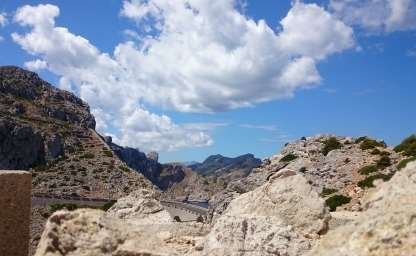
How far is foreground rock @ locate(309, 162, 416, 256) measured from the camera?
5.14m

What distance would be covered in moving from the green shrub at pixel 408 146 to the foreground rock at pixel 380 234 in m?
30.7

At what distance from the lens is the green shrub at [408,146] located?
117 feet

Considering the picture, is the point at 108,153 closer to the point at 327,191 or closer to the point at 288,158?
the point at 288,158

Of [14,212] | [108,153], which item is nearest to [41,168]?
[108,153]

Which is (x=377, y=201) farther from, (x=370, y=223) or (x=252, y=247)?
(x=252, y=247)

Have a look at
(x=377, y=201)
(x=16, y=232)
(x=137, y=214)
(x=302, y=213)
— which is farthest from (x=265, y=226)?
(x=137, y=214)

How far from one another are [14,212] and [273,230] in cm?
498

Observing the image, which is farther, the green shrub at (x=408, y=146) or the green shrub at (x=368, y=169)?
the green shrub at (x=408, y=146)

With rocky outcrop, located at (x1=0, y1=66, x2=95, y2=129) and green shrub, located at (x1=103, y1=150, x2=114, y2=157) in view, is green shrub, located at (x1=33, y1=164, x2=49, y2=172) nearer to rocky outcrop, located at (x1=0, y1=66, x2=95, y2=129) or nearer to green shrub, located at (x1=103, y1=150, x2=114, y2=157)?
green shrub, located at (x1=103, y1=150, x2=114, y2=157)

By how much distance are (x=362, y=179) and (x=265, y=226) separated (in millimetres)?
24512

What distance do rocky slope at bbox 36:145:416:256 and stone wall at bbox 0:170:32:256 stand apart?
274 cm

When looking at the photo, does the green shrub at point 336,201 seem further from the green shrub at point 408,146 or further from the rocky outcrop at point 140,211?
the rocky outcrop at point 140,211

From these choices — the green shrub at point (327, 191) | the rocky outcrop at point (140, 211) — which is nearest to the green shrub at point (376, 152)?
the green shrub at point (327, 191)

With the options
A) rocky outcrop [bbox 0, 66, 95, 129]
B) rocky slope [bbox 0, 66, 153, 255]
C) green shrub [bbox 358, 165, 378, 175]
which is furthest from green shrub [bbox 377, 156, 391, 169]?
rocky outcrop [bbox 0, 66, 95, 129]
